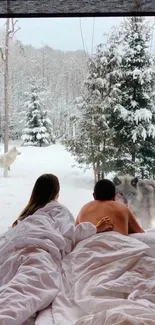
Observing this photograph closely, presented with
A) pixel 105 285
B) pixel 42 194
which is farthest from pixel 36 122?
pixel 105 285

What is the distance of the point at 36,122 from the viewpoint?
9.73ft

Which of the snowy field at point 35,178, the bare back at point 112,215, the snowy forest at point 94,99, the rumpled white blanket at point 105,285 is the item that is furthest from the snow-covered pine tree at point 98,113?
the rumpled white blanket at point 105,285

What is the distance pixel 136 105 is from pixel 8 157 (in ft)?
3.54

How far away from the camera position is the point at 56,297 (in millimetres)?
1553

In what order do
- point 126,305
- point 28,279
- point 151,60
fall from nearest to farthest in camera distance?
point 126,305, point 28,279, point 151,60

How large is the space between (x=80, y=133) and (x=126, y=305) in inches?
68.4

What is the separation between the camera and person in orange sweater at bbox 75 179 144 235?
7.78 feet

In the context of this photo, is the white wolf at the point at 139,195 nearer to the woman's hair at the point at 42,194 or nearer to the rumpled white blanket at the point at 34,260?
the woman's hair at the point at 42,194

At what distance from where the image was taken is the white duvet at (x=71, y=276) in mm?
1344

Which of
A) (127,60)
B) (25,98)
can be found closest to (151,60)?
(127,60)

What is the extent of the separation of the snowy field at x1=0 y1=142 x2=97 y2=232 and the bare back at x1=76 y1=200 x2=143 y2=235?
1.59 feet

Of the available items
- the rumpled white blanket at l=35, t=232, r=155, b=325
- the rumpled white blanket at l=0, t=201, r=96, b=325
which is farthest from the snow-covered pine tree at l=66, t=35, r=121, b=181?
the rumpled white blanket at l=35, t=232, r=155, b=325

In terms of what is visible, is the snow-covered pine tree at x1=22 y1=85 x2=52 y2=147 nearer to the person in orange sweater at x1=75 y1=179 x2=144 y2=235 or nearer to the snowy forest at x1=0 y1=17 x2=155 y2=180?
the snowy forest at x1=0 y1=17 x2=155 y2=180

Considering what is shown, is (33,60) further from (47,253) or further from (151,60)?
(47,253)
